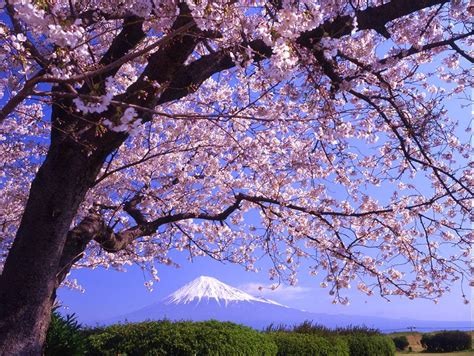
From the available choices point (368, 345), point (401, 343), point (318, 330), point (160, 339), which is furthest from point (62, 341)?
point (401, 343)

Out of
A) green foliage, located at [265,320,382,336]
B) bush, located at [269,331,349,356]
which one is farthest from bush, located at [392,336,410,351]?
bush, located at [269,331,349,356]

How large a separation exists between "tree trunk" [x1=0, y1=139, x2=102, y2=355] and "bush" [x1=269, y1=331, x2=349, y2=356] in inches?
260

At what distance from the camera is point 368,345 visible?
13234 millimetres

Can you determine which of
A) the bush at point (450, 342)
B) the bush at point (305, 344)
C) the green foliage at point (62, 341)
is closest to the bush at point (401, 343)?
the bush at point (450, 342)

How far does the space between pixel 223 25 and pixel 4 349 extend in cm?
379

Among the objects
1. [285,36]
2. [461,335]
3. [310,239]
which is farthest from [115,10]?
[461,335]

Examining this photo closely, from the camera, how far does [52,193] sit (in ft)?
16.3

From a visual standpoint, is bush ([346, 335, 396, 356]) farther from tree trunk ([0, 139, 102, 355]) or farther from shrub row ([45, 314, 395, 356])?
tree trunk ([0, 139, 102, 355])

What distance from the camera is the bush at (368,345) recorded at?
13039 mm

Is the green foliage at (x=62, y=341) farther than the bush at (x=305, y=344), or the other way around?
the bush at (x=305, y=344)

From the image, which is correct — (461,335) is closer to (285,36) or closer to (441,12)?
(441,12)

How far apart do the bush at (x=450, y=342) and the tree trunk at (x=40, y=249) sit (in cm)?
1932

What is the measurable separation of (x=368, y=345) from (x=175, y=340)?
23.1ft

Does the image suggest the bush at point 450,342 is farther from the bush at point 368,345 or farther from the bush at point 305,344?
the bush at point 305,344
